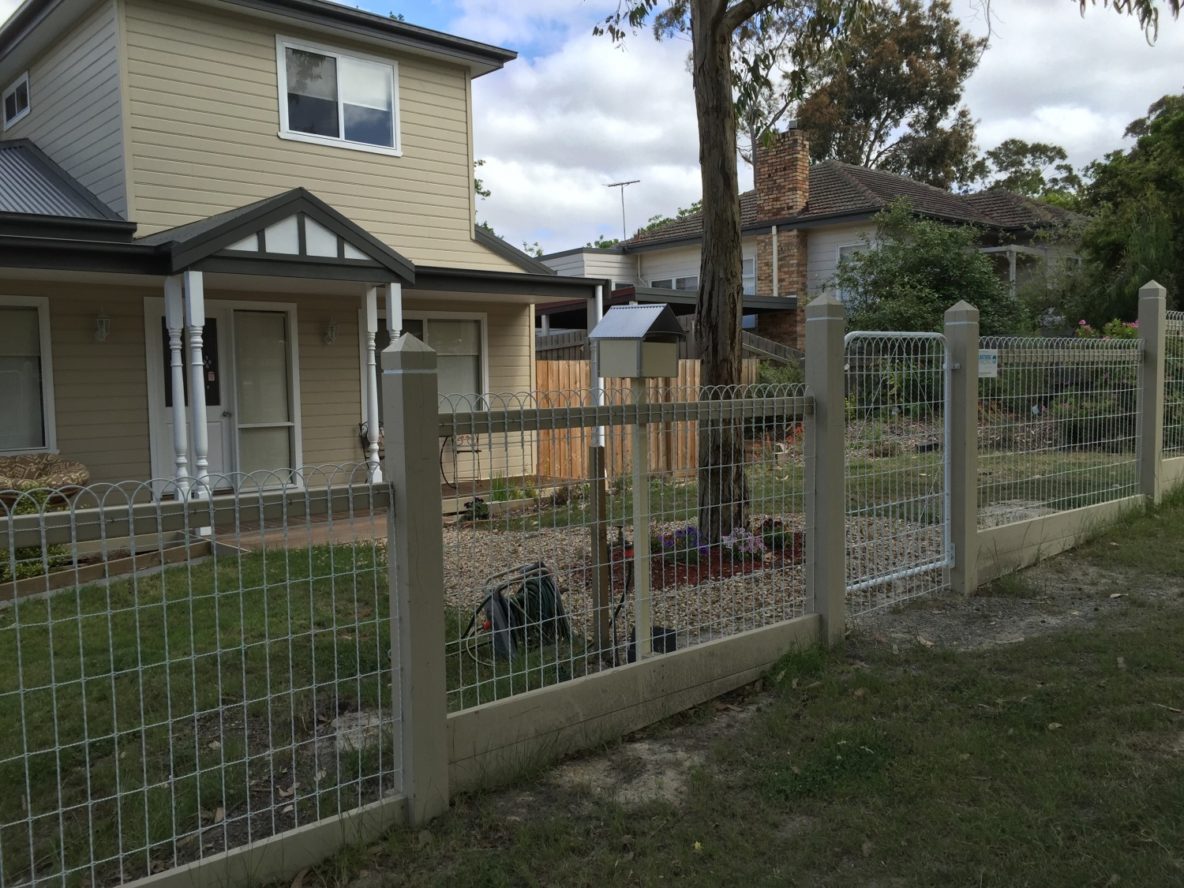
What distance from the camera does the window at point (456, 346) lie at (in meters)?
12.3

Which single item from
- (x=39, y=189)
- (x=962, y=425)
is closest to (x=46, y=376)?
(x=39, y=189)

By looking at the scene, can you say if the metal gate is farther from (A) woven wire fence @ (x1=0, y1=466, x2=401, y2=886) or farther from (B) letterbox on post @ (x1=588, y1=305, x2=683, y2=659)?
(A) woven wire fence @ (x1=0, y1=466, x2=401, y2=886)

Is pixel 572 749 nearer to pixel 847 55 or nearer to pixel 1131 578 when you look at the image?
pixel 1131 578

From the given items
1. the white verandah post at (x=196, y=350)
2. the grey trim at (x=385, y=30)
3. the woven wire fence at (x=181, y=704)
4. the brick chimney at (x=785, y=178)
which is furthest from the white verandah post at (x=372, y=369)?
the brick chimney at (x=785, y=178)

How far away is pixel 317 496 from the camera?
3090mm

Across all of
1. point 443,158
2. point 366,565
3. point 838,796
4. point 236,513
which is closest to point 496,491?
point 236,513

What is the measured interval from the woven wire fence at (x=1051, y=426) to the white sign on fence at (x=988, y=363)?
0.08 ft

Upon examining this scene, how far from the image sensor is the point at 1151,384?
27.4ft

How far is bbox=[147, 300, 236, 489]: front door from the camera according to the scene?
32.3 ft

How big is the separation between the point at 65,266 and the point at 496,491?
6.01 meters

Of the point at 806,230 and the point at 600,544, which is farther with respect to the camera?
the point at 806,230

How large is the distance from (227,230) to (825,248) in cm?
1513

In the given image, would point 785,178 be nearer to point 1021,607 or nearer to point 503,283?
point 503,283

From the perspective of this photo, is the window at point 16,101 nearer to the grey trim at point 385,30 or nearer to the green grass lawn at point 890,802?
the grey trim at point 385,30
